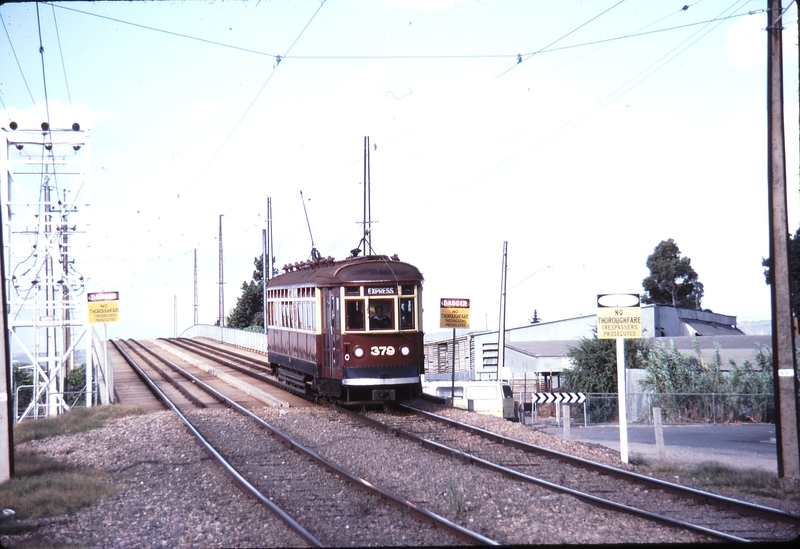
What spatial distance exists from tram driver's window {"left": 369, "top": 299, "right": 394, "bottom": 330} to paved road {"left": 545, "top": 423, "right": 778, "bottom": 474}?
5.32 meters

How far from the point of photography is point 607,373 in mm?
36844

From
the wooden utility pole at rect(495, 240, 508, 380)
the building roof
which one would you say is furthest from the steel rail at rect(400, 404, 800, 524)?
the building roof

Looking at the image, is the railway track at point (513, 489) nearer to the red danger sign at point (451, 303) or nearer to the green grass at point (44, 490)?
the green grass at point (44, 490)

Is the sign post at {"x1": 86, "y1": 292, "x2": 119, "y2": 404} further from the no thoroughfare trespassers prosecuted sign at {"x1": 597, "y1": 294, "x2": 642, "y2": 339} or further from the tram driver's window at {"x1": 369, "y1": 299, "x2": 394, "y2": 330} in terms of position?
the no thoroughfare trespassers prosecuted sign at {"x1": 597, "y1": 294, "x2": 642, "y2": 339}

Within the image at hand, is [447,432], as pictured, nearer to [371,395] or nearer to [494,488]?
[371,395]

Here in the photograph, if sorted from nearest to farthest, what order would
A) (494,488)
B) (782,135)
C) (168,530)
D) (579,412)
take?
(168,530)
(494,488)
(782,135)
(579,412)

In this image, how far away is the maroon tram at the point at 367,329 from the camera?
1600cm

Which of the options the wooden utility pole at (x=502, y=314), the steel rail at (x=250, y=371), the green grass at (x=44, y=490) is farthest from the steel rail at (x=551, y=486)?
the wooden utility pole at (x=502, y=314)

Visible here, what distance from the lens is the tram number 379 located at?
1602 cm

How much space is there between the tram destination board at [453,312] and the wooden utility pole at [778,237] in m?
7.74

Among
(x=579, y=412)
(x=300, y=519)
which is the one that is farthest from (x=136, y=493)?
(x=579, y=412)

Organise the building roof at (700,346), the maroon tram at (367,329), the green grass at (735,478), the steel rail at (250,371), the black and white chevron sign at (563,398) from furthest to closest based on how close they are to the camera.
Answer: the building roof at (700,346) → the black and white chevron sign at (563,398) → the steel rail at (250,371) → the maroon tram at (367,329) → the green grass at (735,478)

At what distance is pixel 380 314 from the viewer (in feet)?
53.3

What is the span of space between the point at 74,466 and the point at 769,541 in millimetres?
9597
